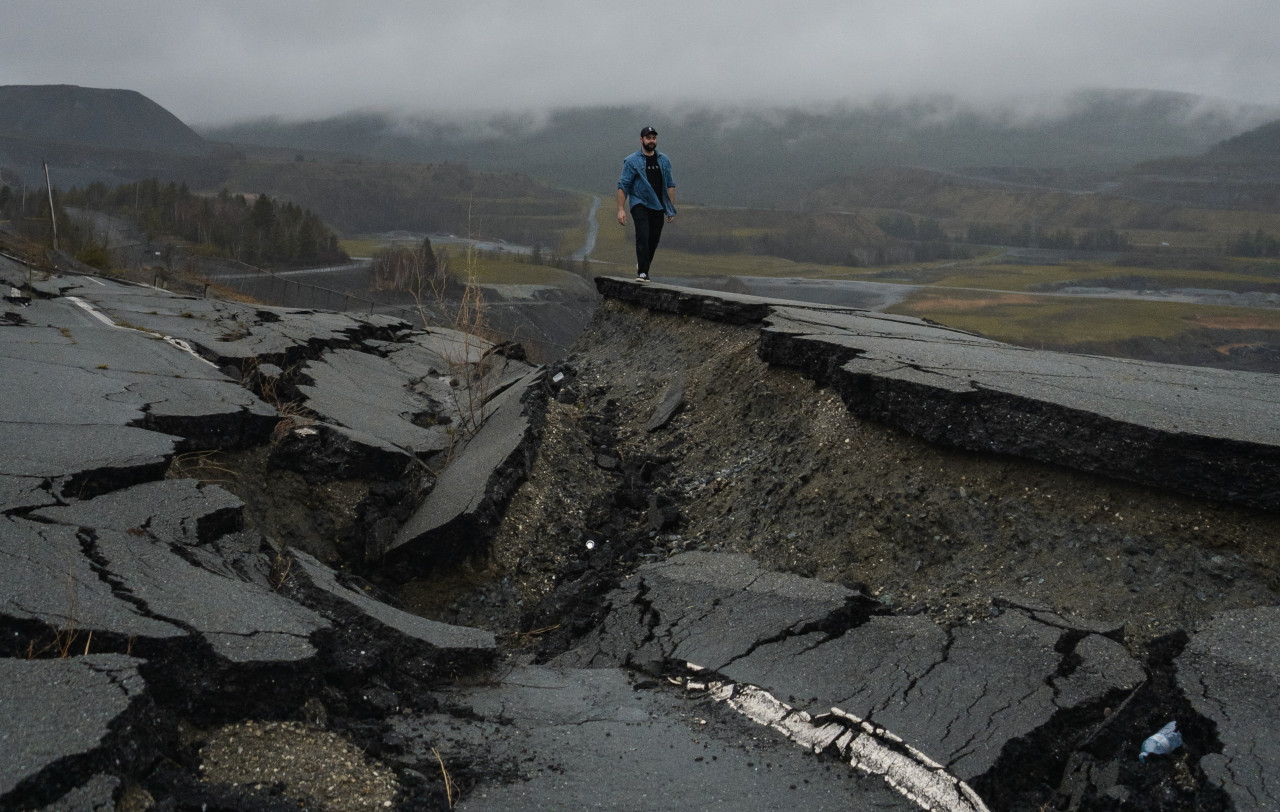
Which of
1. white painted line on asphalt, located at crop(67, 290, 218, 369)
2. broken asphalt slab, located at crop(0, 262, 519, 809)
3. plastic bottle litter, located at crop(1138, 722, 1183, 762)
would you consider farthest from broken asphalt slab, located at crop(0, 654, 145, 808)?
white painted line on asphalt, located at crop(67, 290, 218, 369)

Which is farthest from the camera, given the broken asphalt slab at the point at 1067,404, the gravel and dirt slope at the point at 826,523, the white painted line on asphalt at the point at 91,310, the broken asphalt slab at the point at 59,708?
the white painted line on asphalt at the point at 91,310

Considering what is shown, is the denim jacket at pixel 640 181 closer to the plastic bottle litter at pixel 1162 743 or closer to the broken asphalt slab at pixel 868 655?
the broken asphalt slab at pixel 868 655

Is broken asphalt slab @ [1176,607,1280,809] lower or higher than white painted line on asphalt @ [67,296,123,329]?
lower

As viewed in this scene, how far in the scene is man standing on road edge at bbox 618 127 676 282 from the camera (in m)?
8.95

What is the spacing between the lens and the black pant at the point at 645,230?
917cm

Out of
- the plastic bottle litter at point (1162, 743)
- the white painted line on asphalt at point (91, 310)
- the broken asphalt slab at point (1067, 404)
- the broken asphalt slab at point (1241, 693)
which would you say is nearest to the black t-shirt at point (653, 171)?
the broken asphalt slab at point (1067, 404)

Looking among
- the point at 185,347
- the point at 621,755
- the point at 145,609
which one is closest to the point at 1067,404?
the point at 621,755

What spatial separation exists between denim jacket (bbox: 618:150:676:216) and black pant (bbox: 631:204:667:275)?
0.08 metres

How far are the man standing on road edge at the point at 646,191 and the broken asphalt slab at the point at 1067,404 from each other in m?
3.33

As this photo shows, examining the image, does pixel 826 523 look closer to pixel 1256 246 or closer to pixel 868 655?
pixel 868 655

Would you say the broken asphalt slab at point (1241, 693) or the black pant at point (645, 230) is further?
the black pant at point (645, 230)

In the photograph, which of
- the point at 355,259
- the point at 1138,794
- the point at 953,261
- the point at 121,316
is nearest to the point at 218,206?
the point at 355,259

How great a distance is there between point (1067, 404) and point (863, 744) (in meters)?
1.88

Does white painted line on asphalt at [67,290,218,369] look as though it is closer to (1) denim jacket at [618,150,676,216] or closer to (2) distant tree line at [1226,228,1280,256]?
(1) denim jacket at [618,150,676,216]
